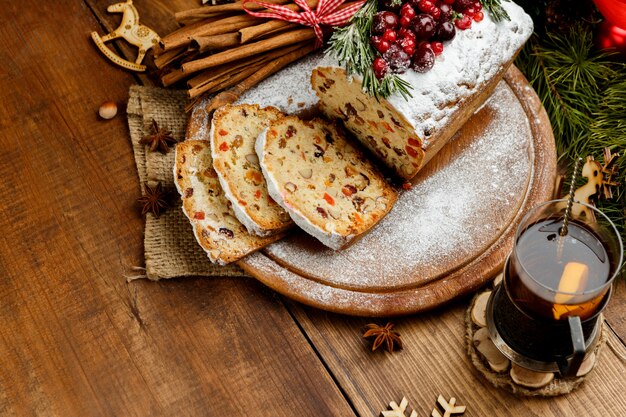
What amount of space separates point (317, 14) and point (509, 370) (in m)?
1.54

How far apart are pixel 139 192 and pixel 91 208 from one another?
192 millimetres

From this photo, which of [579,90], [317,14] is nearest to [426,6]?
[317,14]

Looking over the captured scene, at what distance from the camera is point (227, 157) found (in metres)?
2.86

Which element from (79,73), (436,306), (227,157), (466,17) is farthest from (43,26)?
(436,306)

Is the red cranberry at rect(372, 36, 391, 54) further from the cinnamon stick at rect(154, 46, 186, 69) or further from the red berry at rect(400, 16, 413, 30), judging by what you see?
the cinnamon stick at rect(154, 46, 186, 69)

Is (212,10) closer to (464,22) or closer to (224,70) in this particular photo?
(224,70)

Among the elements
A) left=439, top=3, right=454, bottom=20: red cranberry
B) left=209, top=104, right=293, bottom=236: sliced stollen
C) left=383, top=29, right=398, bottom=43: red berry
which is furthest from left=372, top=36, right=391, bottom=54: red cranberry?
left=209, top=104, right=293, bottom=236: sliced stollen

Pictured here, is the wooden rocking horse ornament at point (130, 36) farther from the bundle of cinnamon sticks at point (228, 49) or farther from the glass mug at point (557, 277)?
the glass mug at point (557, 277)

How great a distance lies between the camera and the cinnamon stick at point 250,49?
3.03 metres

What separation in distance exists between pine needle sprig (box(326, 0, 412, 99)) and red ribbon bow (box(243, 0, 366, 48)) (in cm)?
31

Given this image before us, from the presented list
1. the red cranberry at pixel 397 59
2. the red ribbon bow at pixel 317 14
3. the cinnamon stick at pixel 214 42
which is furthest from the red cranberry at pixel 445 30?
the cinnamon stick at pixel 214 42

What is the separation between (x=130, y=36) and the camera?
3.30 metres

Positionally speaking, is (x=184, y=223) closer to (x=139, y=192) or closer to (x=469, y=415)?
(x=139, y=192)

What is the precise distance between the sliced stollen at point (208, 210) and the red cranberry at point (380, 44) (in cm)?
75
